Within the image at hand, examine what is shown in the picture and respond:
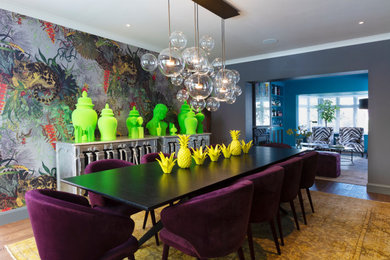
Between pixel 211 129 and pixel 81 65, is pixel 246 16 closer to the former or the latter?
pixel 81 65

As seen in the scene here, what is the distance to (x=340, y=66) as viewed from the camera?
451 centimetres

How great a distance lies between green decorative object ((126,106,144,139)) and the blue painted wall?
6818 millimetres

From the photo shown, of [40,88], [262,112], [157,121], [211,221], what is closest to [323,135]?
[262,112]

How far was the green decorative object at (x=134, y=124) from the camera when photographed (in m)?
4.06

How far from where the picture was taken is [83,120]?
133 inches

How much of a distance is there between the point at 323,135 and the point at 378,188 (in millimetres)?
4212

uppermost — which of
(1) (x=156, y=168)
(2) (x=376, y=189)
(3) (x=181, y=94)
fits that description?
(3) (x=181, y=94)

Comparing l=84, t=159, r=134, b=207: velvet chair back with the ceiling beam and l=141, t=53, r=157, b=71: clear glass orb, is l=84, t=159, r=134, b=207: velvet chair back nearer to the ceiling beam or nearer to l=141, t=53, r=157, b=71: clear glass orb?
l=141, t=53, r=157, b=71: clear glass orb

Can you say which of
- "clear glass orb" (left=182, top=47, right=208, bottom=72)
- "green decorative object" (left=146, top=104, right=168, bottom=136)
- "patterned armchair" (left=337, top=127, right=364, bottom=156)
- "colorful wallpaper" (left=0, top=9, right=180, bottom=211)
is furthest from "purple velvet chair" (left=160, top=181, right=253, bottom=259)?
"patterned armchair" (left=337, top=127, right=364, bottom=156)

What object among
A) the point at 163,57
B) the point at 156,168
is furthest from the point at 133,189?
the point at 163,57

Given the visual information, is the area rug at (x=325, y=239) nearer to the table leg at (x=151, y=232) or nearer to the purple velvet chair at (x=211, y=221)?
the table leg at (x=151, y=232)

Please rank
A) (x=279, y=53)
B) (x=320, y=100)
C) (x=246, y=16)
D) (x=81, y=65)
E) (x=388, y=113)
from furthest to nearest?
(x=320, y=100) → (x=279, y=53) → (x=388, y=113) → (x=81, y=65) → (x=246, y=16)

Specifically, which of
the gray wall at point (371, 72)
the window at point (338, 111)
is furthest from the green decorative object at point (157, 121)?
the window at point (338, 111)

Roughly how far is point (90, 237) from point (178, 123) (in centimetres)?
420
